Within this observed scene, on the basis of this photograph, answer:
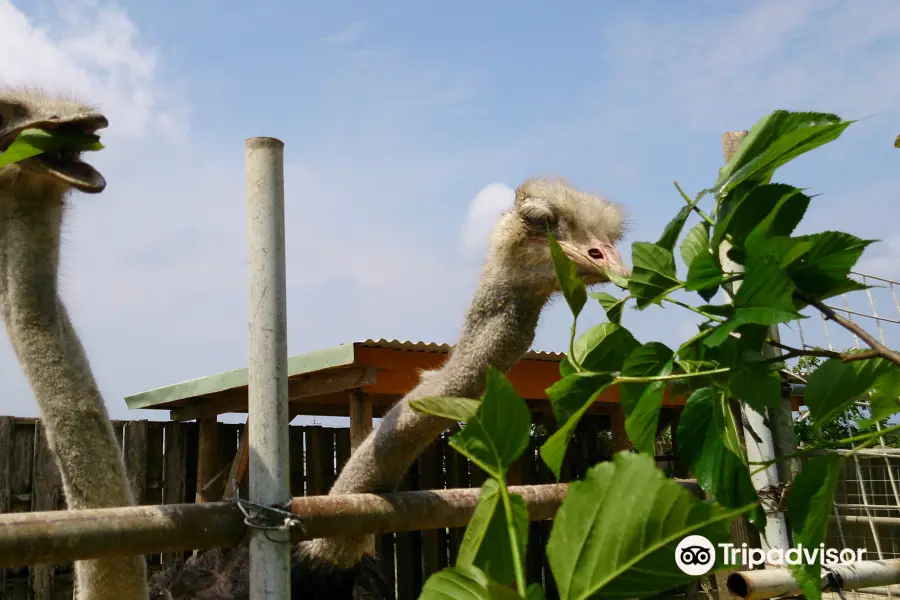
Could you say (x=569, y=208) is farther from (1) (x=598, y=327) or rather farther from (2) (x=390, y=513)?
(1) (x=598, y=327)

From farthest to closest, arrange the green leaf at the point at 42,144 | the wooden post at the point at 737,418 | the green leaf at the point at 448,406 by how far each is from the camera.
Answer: the wooden post at the point at 737,418 < the green leaf at the point at 42,144 < the green leaf at the point at 448,406

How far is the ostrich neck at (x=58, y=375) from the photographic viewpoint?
2.20m

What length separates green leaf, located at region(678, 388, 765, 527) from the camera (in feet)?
2.07

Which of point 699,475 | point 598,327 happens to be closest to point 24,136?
point 598,327

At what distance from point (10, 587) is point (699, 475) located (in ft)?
20.0

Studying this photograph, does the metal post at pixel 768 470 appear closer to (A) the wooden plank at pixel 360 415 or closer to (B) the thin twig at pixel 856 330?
(B) the thin twig at pixel 856 330

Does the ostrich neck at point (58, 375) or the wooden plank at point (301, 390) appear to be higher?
the wooden plank at point (301, 390)

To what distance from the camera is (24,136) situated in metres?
2.07

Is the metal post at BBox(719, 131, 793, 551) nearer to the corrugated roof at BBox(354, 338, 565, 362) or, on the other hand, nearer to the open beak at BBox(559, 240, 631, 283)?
the open beak at BBox(559, 240, 631, 283)

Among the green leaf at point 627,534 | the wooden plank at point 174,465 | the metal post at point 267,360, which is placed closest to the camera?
the green leaf at point 627,534

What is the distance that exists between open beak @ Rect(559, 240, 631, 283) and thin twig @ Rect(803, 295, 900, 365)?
6.12 feet

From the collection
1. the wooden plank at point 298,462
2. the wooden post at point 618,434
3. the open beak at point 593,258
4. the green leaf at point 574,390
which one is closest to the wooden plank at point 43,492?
the wooden plank at point 298,462

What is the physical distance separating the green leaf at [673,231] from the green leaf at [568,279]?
131mm

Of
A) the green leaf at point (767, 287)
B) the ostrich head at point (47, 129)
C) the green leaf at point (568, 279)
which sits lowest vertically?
the green leaf at point (767, 287)
